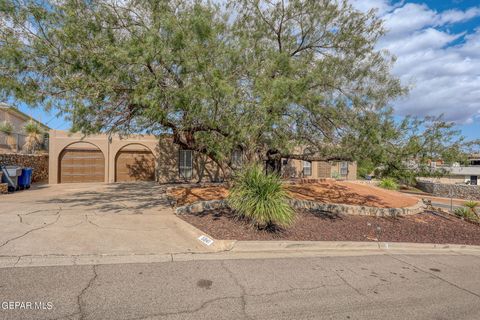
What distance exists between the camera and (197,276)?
440 centimetres

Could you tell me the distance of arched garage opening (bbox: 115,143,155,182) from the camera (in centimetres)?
1852

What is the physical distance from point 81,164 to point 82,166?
0.46 feet

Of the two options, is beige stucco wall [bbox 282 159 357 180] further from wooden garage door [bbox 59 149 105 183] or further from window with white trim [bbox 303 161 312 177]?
wooden garage door [bbox 59 149 105 183]

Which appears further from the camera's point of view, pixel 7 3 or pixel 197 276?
pixel 7 3

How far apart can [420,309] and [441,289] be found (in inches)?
→ 43.8

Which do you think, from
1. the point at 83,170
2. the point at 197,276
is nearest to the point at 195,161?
the point at 83,170

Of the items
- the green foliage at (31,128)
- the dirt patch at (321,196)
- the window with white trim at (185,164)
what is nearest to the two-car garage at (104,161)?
the window with white trim at (185,164)

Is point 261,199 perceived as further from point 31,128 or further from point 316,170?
point 31,128

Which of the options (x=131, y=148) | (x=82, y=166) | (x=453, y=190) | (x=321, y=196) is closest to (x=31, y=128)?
(x=82, y=166)

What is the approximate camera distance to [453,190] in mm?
27422

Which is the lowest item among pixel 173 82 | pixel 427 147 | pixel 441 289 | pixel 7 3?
pixel 441 289

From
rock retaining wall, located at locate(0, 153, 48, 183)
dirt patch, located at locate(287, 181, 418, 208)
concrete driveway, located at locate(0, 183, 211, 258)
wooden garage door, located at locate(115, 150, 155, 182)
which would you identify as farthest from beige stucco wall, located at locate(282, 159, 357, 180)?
rock retaining wall, located at locate(0, 153, 48, 183)

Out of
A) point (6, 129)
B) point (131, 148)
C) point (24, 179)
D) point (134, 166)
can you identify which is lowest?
point (24, 179)

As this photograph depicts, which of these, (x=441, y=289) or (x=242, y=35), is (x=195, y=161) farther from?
(x=441, y=289)
